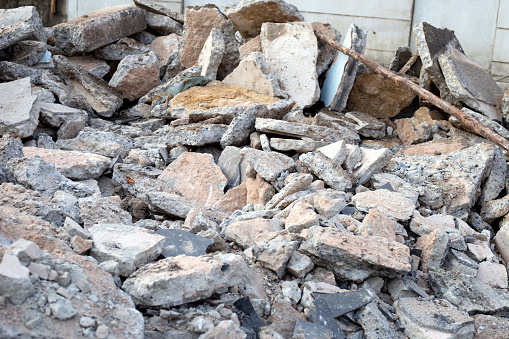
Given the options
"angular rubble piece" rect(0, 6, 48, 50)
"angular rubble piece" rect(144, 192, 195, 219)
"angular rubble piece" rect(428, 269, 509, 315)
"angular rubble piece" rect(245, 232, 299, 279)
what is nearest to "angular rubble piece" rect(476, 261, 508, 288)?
"angular rubble piece" rect(428, 269, 509, 315)

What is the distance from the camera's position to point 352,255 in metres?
2.50

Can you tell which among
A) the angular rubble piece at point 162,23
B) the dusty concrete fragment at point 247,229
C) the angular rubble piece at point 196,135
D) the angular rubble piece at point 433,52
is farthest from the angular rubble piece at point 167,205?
the angular rubble piece at point 162,23

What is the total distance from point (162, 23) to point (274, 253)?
20.1ft

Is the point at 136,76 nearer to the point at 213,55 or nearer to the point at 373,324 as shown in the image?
the point at 213,55

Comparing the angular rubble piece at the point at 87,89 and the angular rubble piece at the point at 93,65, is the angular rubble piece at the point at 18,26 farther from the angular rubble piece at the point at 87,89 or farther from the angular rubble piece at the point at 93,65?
Answer: the angular rubble piece at the point at 93,65

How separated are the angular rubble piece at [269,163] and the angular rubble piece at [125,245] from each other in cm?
137

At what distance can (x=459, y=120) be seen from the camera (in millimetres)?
5305

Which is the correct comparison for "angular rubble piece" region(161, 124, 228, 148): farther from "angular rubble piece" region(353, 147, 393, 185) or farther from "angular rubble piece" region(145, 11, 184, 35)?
"angular rubble piece" region(145, 11, 184, 35)

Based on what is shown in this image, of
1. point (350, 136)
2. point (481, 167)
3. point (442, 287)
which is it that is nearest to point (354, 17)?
point (350, 136)

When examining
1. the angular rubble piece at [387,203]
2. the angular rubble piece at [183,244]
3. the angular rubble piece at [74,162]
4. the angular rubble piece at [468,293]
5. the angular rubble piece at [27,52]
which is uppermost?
the angular rubble piece at [27,52]

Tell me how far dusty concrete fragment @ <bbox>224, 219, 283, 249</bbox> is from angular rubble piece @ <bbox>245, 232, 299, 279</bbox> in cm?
15

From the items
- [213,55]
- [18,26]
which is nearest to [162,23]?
[213,55]

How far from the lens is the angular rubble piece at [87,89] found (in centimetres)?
595

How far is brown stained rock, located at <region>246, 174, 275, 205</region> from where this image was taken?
3.72 metres
